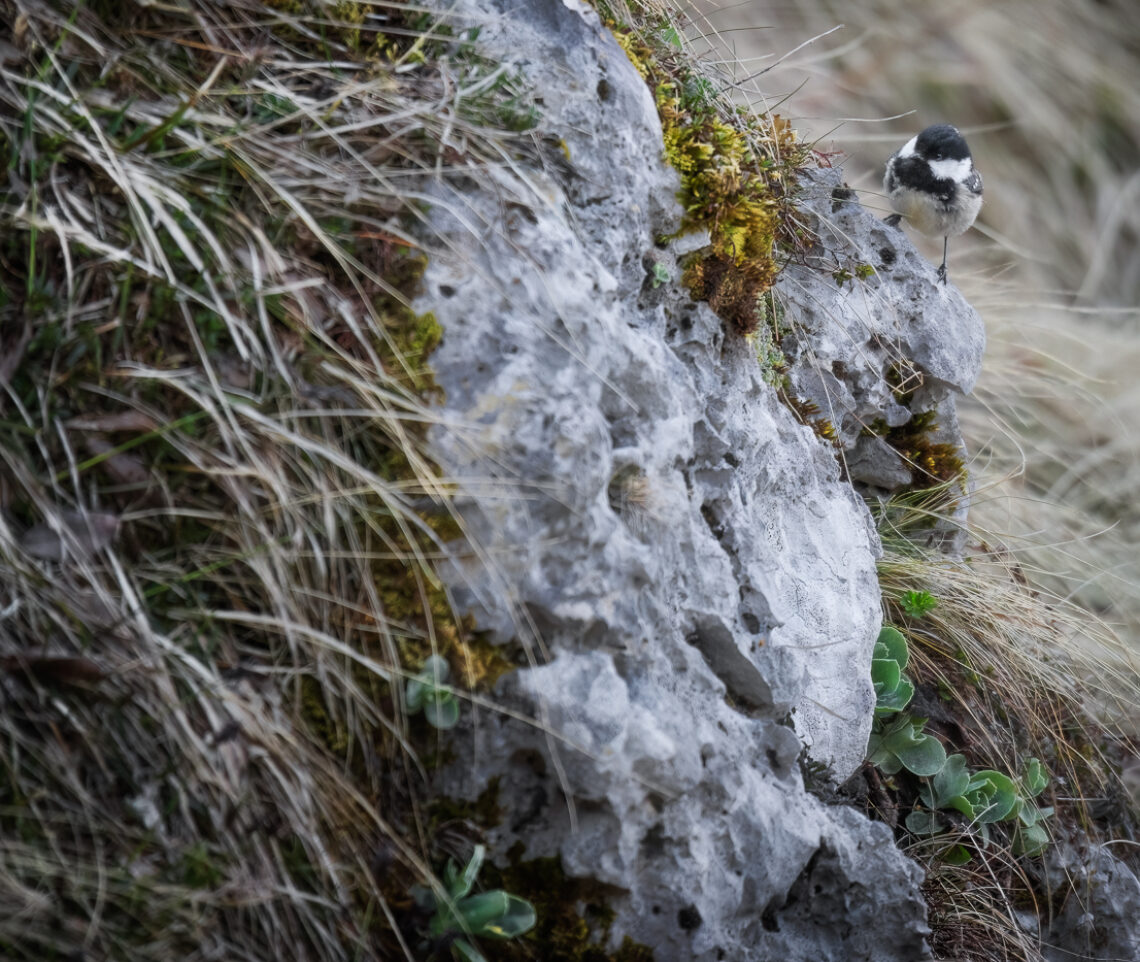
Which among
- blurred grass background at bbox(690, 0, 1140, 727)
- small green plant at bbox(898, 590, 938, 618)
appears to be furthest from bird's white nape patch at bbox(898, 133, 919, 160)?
small green plant at bbox(898, 590, 938, 618)

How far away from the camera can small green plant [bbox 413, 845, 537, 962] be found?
166 centimetres

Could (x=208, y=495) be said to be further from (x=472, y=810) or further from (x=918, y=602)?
(x=918, y=602)

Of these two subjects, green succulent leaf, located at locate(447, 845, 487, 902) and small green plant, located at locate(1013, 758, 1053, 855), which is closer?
green succulent leaf, located at locate(447, 845, 487, 902)

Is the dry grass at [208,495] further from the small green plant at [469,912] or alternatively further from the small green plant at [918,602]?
the small green plant at [918,602]

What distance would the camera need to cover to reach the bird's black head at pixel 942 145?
411 centimetres

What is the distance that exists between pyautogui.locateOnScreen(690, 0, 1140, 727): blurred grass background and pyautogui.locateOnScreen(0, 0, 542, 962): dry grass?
3.75 metres

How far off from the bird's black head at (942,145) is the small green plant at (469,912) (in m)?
3.63

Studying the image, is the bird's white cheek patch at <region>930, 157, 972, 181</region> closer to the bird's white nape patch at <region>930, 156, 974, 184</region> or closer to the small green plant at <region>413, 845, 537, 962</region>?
the bird's white nape patch at <region>930, 156, 974, 184</region>

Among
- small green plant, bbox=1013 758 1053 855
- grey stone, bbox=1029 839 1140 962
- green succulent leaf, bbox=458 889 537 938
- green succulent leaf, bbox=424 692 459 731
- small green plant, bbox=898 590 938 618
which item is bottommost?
grey stone, bbox=1029 839 1140 962

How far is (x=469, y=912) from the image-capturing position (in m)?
1.67

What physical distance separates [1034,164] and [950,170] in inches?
130

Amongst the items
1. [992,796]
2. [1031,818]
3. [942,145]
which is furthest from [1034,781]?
[942,145]

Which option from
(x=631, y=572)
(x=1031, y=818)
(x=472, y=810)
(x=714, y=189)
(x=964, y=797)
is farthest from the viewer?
(x=1031, y=818)

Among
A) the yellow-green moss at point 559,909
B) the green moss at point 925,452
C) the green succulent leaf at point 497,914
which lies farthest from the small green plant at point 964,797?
the green succulent leaf at point 497,914
